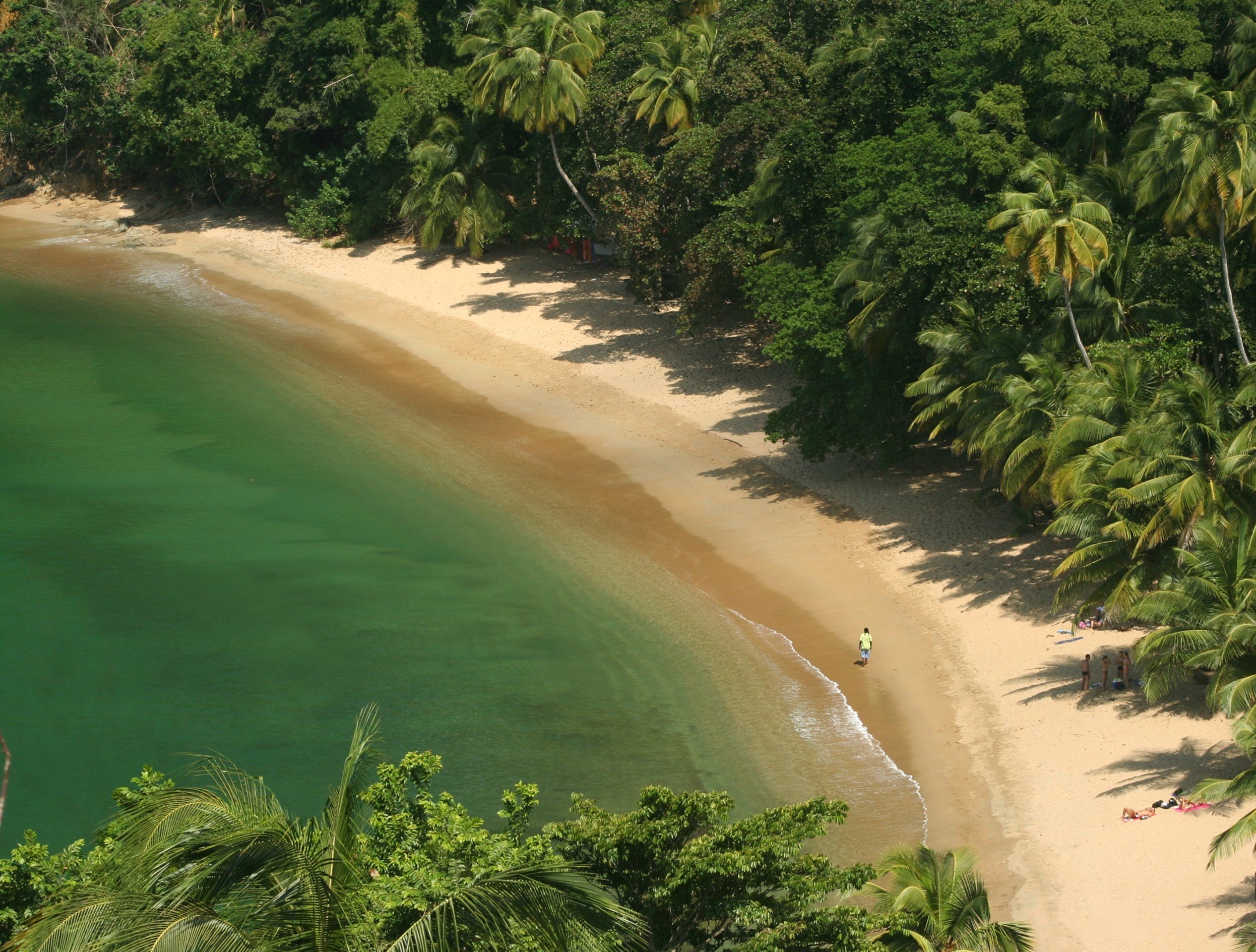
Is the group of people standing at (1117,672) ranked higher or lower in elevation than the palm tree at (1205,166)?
lower

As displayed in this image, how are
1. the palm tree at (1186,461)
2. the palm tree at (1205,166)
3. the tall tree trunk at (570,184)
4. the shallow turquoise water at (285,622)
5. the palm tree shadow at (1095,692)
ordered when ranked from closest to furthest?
1. the palm tree at (1186,461)
2. the palm tree shadow at (1095,692)
3. the shallow turquoise water at (285,622)
4. the palm tree at (1205,166)
5. the tall tree trunk at (570,184)

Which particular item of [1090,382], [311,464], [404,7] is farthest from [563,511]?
[404,7]

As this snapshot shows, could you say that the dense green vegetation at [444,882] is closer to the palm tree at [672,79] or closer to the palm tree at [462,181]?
the palm tree at [672,79]

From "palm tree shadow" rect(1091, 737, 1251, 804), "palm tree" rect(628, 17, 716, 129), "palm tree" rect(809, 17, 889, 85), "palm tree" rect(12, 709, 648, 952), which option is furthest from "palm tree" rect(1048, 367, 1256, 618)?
"palm tree" rect(628, 17, 716, 129)

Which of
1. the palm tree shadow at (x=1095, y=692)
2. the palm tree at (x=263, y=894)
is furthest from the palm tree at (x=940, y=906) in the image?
the palm tree shadow at (x=1095, y=692)

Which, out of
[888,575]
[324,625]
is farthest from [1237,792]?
[324,625]

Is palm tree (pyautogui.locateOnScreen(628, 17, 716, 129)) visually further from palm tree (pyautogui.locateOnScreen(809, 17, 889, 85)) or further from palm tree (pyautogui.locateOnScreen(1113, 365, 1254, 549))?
palm tree (pyautogui.locateOnScreen(1113, 365, 1254, 549))

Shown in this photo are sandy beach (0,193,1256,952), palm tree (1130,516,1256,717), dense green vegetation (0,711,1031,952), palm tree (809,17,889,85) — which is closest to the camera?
dense green vegetation (0,711,1031,952)
